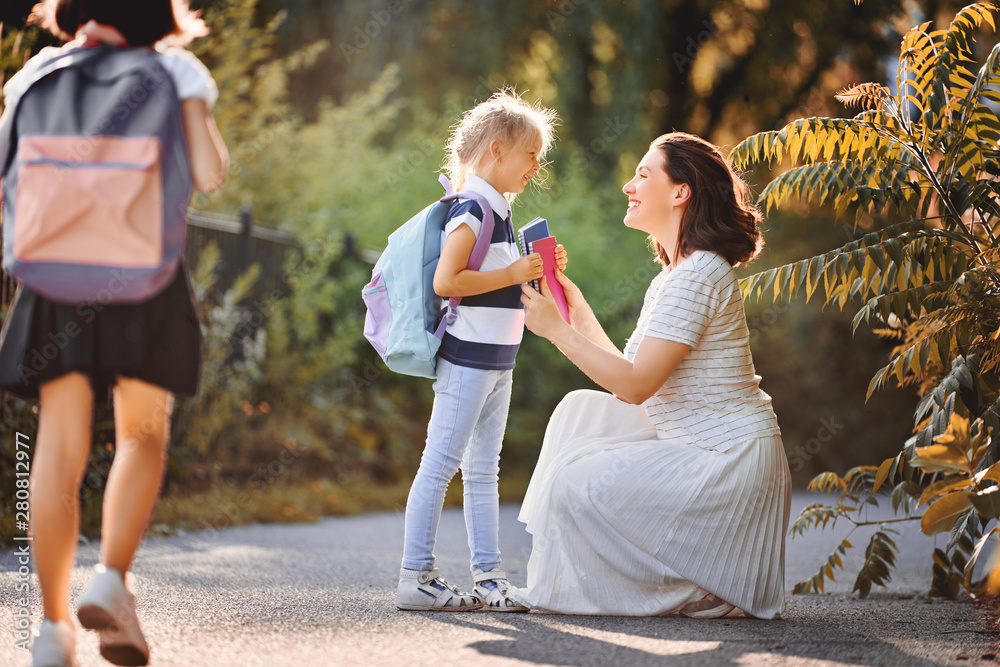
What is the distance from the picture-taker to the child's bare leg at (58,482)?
219 cm

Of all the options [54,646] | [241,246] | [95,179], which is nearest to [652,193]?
[95,179]

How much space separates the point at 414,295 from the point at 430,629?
1102 mm

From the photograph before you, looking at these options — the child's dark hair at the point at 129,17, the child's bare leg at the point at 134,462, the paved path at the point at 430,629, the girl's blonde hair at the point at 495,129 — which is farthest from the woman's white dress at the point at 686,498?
the child's dark hair at the point at 129,17

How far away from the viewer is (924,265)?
341 cm

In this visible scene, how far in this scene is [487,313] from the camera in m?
3.33

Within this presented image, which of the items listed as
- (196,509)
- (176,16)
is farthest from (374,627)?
(196,509)

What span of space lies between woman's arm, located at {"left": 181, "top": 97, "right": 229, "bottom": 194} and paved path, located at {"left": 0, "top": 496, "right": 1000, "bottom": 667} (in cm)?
115

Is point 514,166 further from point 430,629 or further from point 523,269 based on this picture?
point 430,629

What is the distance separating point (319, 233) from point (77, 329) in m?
6.36

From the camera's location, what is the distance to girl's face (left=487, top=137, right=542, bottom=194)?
3.45 metres

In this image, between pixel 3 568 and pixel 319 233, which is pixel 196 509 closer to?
pixel 3 568

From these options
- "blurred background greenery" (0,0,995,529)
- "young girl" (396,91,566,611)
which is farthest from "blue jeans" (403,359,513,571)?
"blurred background greenery" (0,0,995,529)

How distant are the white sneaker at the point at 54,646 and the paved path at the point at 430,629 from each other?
0.61 ft

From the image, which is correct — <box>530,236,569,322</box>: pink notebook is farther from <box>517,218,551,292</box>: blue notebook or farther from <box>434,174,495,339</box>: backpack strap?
<box>434,174,495,339</box>: backpack strap
